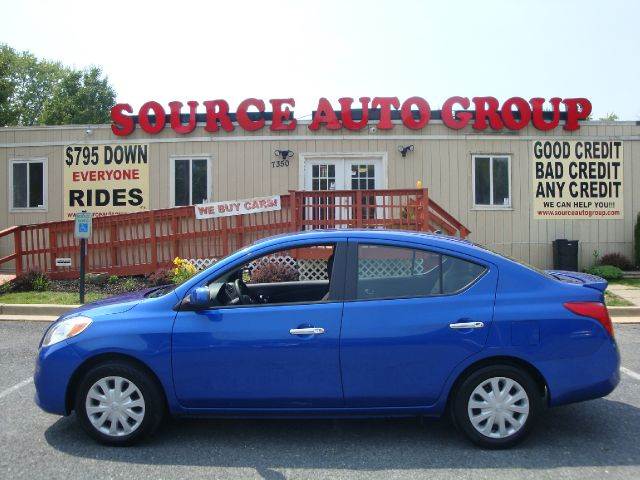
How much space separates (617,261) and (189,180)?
1054 cm

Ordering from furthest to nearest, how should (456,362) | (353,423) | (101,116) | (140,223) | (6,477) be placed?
(101,116) → (140,223) → (353,423) → (456,362) → (6,477)

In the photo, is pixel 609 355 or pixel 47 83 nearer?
pixel 609 355

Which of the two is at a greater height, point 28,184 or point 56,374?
point 28,184

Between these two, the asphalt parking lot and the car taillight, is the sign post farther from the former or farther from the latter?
the car taillight

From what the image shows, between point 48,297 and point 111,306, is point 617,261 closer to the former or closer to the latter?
point 48,297

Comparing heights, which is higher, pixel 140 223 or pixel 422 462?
Answer: pixel 140 223

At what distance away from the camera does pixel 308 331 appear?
430 cm

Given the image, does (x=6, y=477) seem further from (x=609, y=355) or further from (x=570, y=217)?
(x=570, y=217)

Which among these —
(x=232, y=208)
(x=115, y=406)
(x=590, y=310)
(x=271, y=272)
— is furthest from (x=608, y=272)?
(x=115, y=406)

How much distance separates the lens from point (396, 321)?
429 cm

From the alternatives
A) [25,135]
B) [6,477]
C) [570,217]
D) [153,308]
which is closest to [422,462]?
[153,308]

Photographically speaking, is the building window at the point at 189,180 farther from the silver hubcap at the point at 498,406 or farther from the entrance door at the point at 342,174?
the silver hubcap at the point at 498,406

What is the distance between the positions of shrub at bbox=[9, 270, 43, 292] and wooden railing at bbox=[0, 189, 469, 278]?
655 mm

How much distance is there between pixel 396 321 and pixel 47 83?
198 feet
